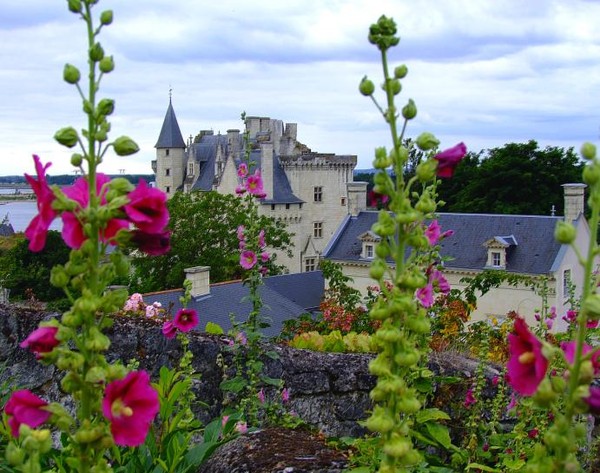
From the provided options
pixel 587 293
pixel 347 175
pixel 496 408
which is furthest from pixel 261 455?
pixel 347 175

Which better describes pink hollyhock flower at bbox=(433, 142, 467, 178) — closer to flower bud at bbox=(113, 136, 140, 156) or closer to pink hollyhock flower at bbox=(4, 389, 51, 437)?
flower bud at bbox=(113, 136, 140, 156)

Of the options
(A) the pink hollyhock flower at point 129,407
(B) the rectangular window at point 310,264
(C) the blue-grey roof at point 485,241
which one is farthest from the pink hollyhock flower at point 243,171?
(B) the rectangular window at point 310,264

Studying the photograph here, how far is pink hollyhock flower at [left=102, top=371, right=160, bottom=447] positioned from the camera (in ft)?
6.09

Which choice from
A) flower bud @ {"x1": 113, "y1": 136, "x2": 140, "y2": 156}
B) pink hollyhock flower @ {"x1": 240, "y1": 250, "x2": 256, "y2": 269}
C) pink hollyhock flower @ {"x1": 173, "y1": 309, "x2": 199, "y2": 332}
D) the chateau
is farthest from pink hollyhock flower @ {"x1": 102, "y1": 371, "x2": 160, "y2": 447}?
the chateau

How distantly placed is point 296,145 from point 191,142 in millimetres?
9717

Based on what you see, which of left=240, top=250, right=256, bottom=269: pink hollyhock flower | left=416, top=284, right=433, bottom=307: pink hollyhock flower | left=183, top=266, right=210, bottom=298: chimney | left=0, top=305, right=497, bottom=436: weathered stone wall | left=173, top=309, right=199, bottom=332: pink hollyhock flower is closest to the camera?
left=416, top=284, right=433, bottom=307: pink hollyhock flower

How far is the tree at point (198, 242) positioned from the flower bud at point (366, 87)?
33937 mm

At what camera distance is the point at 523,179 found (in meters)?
48.8

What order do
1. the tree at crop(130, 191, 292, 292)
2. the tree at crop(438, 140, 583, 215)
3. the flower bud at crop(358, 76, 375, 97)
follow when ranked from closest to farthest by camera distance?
the flower bud at crop(358, 76, 375, 97) < the tree at crop(130, 191, 292, 292) < the tree at crop(438, 140, 583, 215)

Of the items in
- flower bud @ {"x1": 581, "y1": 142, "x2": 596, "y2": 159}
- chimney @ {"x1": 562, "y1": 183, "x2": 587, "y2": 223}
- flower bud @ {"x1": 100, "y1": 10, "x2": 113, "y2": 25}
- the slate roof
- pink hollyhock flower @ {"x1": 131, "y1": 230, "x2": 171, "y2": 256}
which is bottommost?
the slate roof

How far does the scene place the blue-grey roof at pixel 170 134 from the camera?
71750mm

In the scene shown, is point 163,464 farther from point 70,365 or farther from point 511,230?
point 511,230

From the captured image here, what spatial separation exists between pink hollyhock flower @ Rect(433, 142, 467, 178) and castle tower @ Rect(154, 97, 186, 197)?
231 feet

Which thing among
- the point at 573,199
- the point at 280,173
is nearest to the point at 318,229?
the point at 280,173
